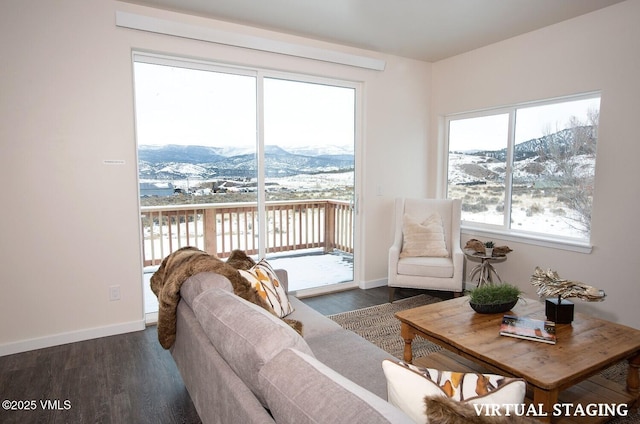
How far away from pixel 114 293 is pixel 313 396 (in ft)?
9.22

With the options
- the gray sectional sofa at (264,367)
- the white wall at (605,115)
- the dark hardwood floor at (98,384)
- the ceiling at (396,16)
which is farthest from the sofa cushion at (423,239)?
the dark hardwood floor at (98,384)

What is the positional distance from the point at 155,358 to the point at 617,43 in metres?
4.29

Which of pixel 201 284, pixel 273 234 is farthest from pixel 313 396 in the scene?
pixel 273 234

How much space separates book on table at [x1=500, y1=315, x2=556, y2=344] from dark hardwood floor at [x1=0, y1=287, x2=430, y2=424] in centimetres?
176

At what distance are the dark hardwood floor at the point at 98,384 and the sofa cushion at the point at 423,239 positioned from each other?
2475mm

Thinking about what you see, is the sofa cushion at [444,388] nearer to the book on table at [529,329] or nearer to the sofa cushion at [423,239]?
the book on table at [529,329]

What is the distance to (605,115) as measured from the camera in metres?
3.13

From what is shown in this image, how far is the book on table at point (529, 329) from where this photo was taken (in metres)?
2.03

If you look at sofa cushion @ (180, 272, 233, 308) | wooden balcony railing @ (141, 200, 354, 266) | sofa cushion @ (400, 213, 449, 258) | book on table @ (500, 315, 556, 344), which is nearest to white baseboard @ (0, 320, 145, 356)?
wooden balcony railing @ (141, 200, 354, 266)

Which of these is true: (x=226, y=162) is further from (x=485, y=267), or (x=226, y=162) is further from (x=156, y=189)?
(x=485, y=267)

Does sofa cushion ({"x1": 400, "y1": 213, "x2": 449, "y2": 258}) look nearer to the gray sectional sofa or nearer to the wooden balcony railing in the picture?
the wooden balcony railing

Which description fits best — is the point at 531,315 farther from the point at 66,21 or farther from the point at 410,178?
the point at 66,21

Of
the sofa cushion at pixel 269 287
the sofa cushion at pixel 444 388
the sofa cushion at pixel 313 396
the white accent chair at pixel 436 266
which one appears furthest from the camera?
the white accent chair at pixel 436 266

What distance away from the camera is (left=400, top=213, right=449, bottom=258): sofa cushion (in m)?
3.94
